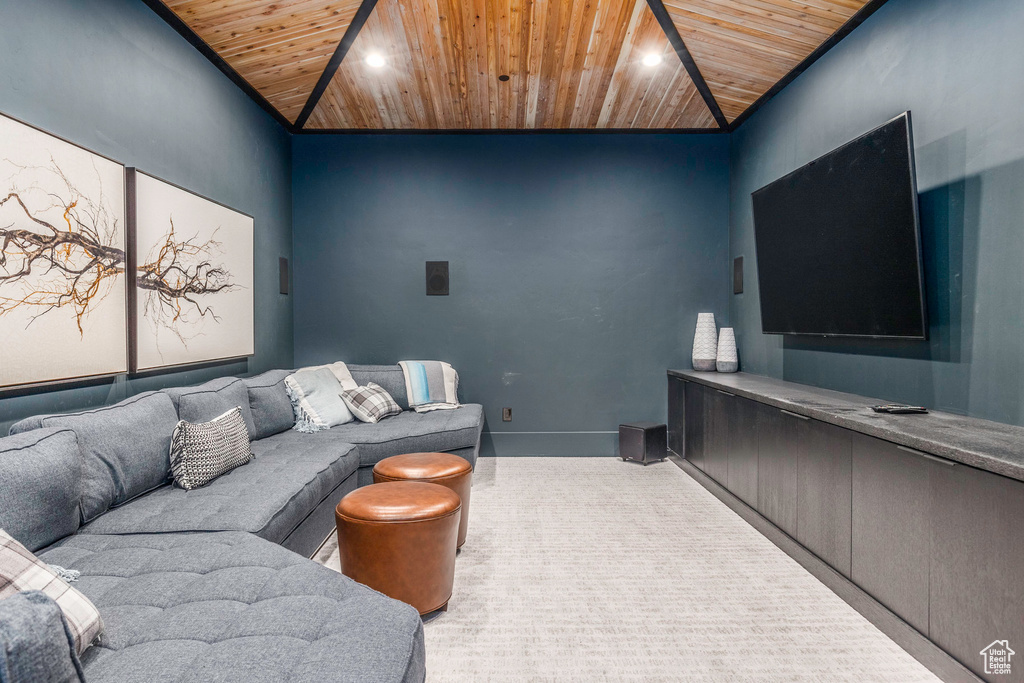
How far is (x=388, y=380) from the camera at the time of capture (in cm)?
421

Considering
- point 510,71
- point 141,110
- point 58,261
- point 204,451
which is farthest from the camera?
point 510,71

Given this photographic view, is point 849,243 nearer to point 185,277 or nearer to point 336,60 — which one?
point 336,60

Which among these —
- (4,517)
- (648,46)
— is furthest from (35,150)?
(648,46)

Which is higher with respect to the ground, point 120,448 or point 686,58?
point 686,58

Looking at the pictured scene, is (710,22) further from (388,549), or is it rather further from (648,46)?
(388,549)

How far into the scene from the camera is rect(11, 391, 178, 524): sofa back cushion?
74.4 inches

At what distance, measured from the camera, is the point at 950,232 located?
2.34 metres

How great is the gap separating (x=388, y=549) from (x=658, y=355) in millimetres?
3361

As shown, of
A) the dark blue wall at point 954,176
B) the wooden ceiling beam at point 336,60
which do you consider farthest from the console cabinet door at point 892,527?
the wooden ceiling beam at point 336,60

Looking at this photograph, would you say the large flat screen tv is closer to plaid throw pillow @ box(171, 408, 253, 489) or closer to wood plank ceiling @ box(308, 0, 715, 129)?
wood plank ceiling @ box(308, 0, 715, 129)

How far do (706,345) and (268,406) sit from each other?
3404mm

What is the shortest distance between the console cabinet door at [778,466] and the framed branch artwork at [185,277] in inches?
130

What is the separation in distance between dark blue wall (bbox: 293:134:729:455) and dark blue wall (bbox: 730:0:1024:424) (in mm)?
1571

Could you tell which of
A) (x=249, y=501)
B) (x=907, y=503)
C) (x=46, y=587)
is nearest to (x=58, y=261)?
(x=249, y=501)
